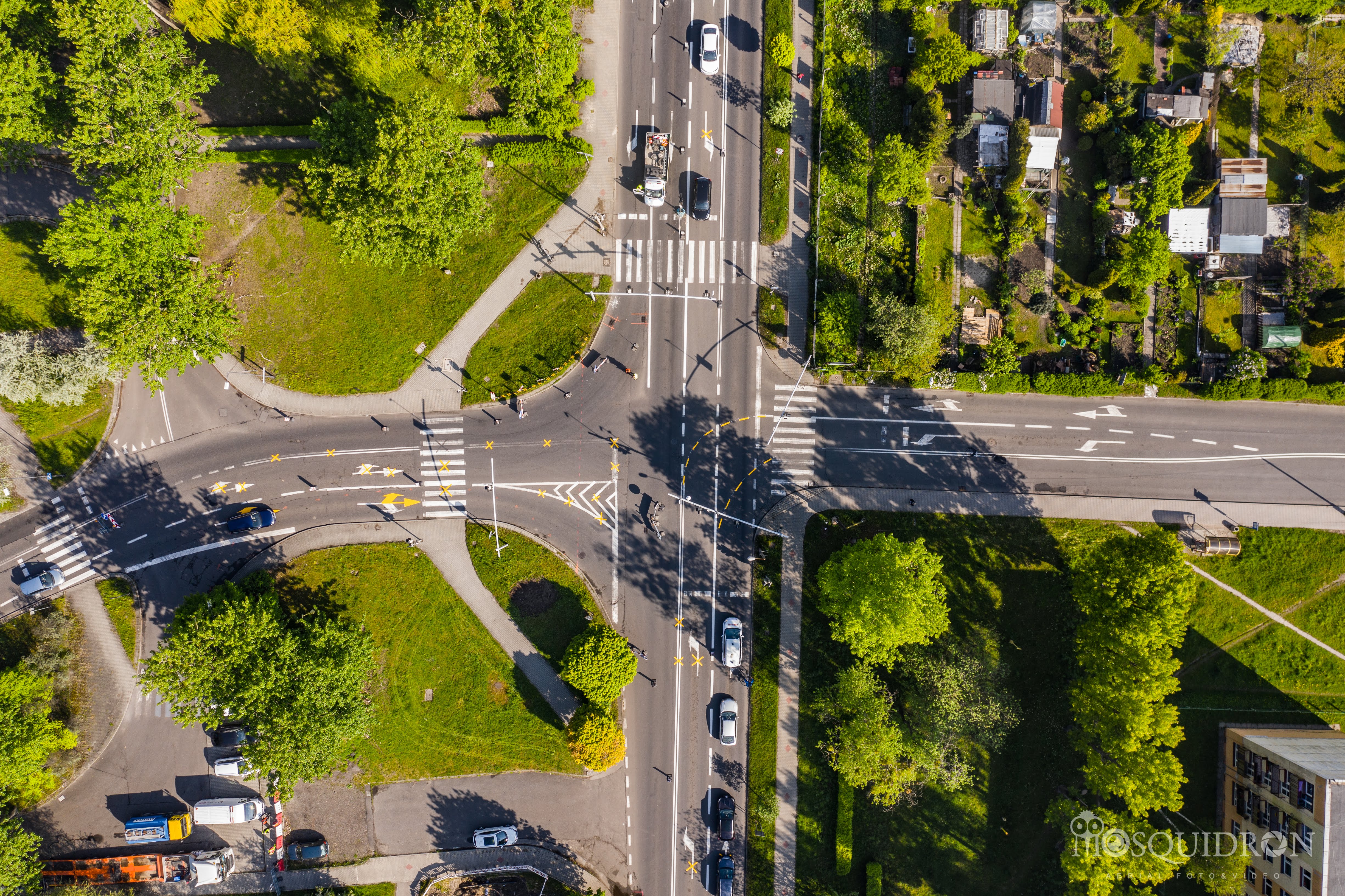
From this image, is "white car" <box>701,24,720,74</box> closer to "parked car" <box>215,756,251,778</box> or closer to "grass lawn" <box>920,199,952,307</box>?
"grass lawn" <box>920,199,952,307</box>

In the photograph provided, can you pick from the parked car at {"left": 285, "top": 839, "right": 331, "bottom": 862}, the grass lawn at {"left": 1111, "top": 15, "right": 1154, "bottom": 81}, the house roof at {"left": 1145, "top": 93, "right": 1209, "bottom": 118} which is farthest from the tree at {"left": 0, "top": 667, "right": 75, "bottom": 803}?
the grass lawn at {"left": 1111, "top": 15, "right": 1154, "bottom": 81}

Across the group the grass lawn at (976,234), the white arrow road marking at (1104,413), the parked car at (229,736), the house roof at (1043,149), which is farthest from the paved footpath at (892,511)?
the parked car at (229,736)

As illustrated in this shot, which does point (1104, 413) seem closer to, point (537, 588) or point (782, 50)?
point (782, 50)

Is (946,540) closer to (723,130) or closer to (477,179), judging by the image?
(723,130)

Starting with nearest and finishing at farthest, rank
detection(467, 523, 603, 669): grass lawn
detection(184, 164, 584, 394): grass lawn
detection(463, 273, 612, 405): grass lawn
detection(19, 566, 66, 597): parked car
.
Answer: detection(19, 566, 66, 597): parked car, detection(184, 164, 584, 394): grass lawn, detection(467, 523, 603, 669): grass lawn, detection(463, 273, 612, 405): grass lawn

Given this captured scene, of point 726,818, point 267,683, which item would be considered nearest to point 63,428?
point 267,683

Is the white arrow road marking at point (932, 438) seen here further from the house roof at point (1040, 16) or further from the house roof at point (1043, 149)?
the house roof at point (1040, 16)
